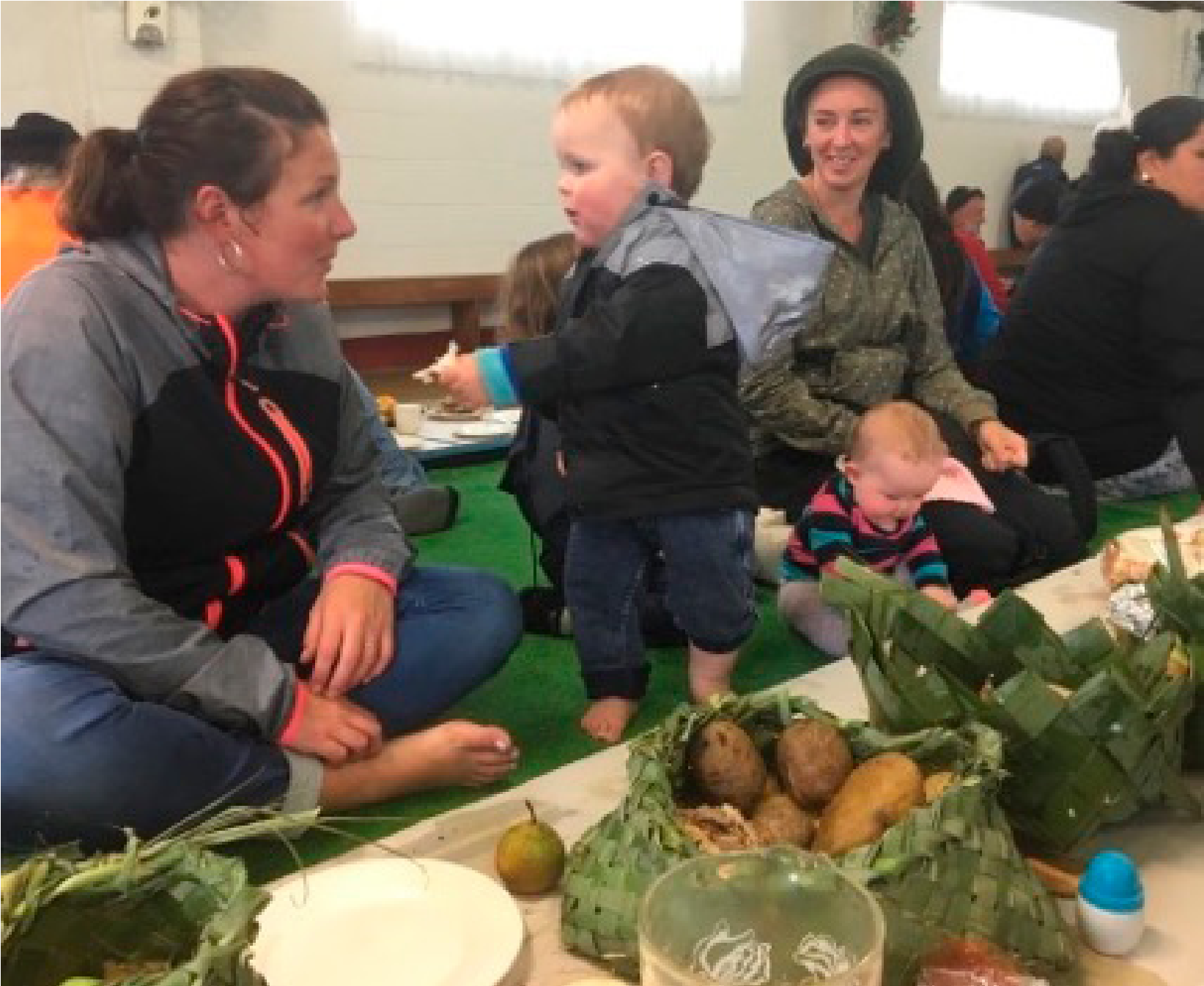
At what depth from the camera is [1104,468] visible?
1.91m

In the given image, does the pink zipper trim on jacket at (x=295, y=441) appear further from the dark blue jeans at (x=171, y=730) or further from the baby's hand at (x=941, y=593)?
the baby's hand at (x=941, y=593)

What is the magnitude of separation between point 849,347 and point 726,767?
0.91 m

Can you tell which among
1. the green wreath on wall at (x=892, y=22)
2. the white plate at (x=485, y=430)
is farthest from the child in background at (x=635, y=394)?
the green wreath on wall at (x=892, y=22)

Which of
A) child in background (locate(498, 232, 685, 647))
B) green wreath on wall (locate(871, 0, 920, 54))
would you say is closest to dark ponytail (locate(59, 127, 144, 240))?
child in background (locate(498, 232, 685, 647))

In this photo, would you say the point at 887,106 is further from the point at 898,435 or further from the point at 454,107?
the point at 454,107

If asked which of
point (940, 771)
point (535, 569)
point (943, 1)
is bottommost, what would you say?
point (535, 569)

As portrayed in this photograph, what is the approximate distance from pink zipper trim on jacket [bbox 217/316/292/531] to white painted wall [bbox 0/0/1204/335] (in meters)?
0.11

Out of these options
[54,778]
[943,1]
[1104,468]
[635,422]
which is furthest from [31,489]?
[943,1]

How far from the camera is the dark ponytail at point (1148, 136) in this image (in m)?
1.67

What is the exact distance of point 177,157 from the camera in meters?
0.49

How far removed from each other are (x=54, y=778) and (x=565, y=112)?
0.68 meters

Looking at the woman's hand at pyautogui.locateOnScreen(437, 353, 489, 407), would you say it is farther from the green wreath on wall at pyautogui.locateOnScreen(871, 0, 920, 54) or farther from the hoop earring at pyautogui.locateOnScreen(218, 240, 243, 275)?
the green wreath on wall at pyautogui.locateOnScreen(871, 0, 920, 54)

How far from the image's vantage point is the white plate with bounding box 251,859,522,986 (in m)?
0.64

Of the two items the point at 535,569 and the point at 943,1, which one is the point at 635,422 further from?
the point at 943,1
